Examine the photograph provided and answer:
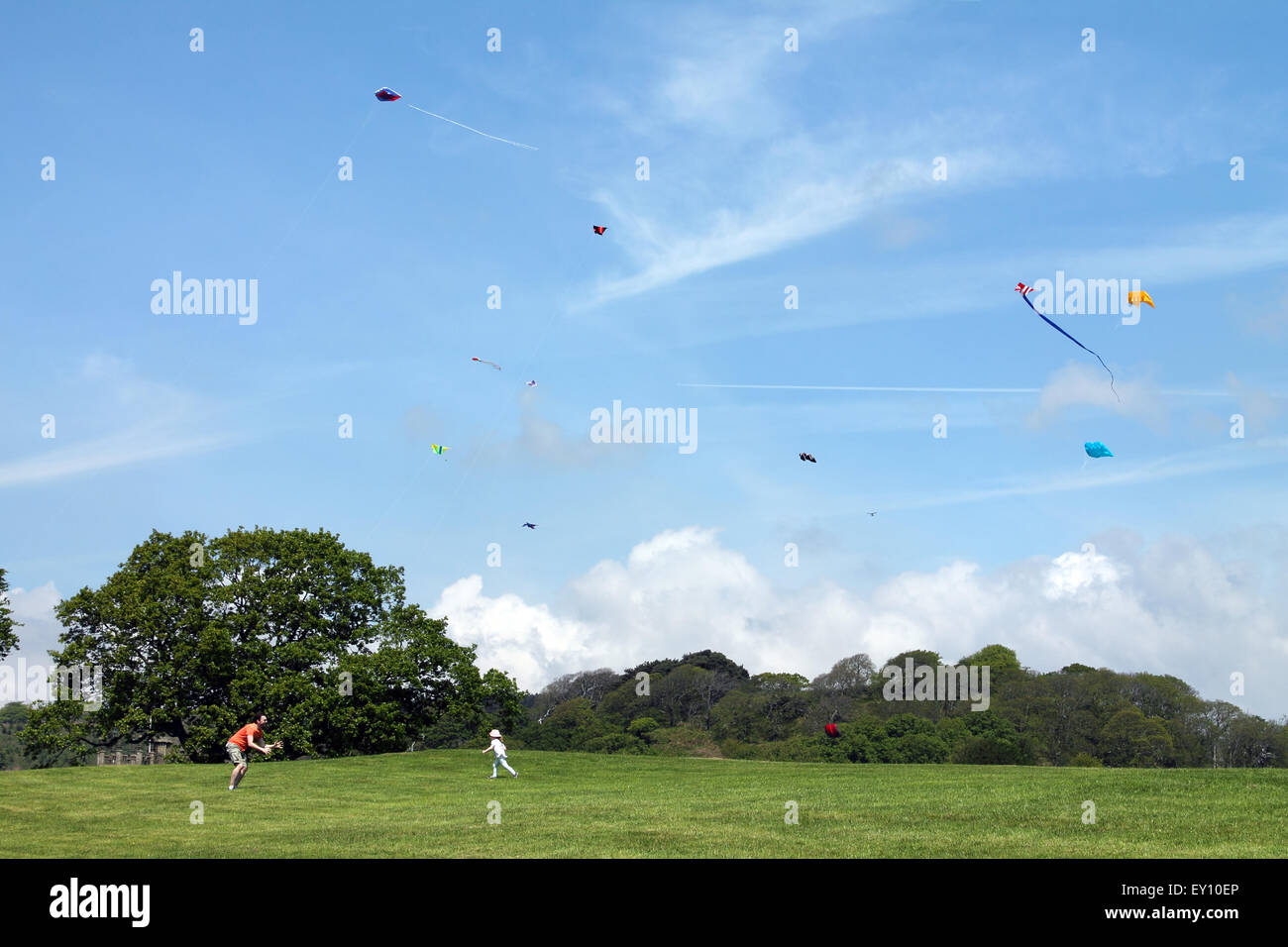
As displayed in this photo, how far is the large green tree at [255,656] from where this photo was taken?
55844mm

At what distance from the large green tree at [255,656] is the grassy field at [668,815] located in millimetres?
17758

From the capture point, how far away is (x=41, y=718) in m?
56.9

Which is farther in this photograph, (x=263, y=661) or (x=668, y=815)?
(x=263, y=661)

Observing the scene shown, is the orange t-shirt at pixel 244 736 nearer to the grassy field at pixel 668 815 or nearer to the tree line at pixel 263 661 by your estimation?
the grassy field at pixel 668 815

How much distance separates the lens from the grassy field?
18688mm

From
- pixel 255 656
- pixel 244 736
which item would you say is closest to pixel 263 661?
pixel 255 656

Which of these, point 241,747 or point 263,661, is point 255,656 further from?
point 241,747

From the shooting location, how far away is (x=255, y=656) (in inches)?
2245

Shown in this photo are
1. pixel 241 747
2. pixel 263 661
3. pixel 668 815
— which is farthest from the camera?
pixel 263 661

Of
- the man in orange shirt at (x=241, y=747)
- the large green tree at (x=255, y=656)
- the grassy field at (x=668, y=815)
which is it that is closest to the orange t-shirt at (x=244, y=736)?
the man in orange shirt at (x=241, y=747)

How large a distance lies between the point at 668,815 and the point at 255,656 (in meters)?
38.9

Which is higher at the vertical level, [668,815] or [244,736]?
[244,736]

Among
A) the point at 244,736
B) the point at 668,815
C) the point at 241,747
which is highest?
the point at 244,736
